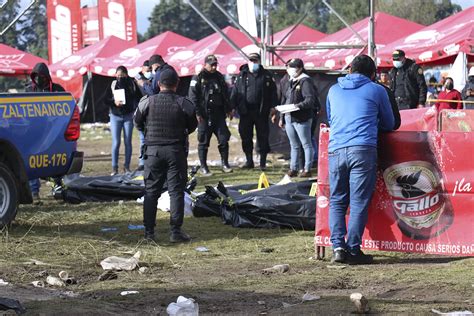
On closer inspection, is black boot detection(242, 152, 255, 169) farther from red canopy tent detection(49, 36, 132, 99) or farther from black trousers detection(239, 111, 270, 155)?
red canopy tent detection(49, 36, 132, 99)

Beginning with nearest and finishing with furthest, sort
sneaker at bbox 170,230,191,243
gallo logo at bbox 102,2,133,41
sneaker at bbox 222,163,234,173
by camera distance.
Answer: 1. sneaker at bbox 170,230,191,243
2. sneaker at bbox 222,163,234,173
3. gallo logo at bbox 102,2,133,41

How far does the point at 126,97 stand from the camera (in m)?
16.9

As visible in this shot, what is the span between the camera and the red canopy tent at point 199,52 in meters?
32.3

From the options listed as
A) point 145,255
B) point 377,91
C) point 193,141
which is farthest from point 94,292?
point 193,141

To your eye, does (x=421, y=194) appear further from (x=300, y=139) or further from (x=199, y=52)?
(x=199, y=52)

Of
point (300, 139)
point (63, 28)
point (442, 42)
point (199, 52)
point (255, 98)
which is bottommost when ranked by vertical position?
point (300, 139)

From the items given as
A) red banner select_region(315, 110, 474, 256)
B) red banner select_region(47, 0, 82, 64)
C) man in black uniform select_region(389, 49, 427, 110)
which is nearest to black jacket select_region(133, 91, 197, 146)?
red banner select_region(315, 110, 474, 256)

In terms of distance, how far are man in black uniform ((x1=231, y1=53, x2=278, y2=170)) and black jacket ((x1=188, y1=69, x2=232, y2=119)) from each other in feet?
1.91

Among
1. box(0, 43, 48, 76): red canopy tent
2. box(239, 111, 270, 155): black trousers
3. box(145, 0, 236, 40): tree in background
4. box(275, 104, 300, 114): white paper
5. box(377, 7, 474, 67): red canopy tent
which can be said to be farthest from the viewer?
box(145, 0, 236, 40): tree in background

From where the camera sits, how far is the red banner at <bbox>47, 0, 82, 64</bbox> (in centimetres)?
3909

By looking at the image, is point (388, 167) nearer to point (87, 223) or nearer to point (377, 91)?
point (377, 91)

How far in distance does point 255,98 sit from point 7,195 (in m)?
7.62

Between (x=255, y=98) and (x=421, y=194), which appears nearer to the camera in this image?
(x=421, y=194)

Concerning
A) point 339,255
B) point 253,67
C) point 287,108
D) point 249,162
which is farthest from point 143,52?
point 339,255
